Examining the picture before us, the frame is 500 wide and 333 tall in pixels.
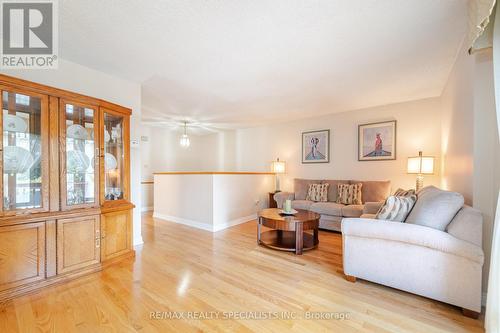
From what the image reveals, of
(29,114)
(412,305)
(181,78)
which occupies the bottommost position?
(412,305)

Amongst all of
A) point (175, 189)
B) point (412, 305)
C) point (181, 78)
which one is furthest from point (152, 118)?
point (412, 305)

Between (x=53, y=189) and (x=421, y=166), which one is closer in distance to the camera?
(x=53, y=189)

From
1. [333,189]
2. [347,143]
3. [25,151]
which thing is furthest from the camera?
[347,143]

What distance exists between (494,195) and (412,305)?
3.56 ft

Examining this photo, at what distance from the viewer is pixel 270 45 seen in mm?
2105

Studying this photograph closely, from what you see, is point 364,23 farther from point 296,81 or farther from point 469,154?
point 469,154

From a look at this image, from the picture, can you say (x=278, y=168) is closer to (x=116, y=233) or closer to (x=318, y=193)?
(x=318, y=193)

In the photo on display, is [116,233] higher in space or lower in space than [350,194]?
lower

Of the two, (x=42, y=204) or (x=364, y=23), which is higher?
(x=364, y=23)

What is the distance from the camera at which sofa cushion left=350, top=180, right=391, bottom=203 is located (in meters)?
3.83

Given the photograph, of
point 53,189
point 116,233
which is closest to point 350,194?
point 116,233

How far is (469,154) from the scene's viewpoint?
196 cm

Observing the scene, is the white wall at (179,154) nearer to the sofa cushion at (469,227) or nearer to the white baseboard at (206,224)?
the white baseboard at (206,224)

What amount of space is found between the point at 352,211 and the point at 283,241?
4.39ft
